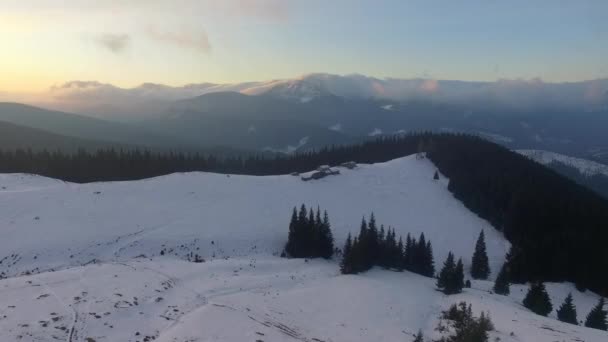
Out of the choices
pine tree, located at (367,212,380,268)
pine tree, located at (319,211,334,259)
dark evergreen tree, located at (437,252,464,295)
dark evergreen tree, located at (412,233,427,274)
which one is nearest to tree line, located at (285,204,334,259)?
pine tree, located at (319,211,334,259)

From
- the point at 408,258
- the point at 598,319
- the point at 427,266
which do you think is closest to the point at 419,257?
the point at 408,258

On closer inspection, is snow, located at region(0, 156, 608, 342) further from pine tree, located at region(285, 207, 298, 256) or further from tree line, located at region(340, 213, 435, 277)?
tree line, located at region(340, 213, 435, 277)

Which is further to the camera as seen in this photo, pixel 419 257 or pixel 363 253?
pixel 419 257

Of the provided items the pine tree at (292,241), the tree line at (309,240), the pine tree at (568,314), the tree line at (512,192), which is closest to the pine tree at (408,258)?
the tree line at (309,240)

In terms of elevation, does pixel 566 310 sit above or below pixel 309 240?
below

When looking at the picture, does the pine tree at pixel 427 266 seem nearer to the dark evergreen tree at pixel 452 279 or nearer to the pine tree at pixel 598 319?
the dark evergreen tree at pixel 452 279

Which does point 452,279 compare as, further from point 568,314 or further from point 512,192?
point 512,192

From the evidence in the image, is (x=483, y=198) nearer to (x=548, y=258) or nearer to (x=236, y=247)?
(x=548, y=258)
